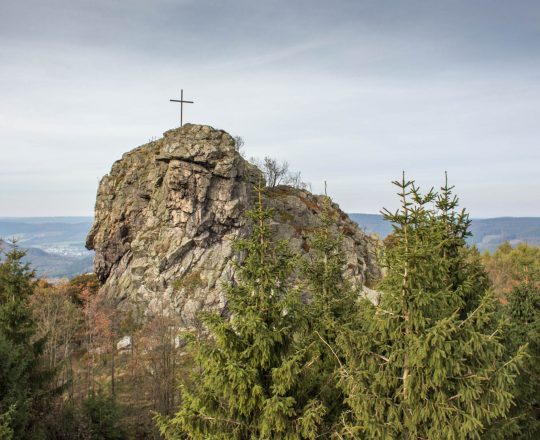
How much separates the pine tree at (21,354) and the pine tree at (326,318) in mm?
12346

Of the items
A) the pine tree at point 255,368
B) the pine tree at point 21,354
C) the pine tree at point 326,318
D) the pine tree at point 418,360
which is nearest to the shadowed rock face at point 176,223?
the pine tree at point 21,354

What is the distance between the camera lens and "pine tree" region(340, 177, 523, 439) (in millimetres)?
8766

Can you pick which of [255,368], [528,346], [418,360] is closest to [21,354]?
[255,368]

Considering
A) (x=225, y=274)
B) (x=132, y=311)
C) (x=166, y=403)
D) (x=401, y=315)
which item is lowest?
(x=166, y=403)

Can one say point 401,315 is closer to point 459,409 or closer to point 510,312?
point 459,409

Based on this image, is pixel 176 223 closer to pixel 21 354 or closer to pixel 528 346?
pixel 21 354

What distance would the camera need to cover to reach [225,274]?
43844mm

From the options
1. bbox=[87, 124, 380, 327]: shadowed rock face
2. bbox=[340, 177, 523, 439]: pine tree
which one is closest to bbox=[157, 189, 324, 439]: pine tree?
bbox=[340, 177, 523, 439]: pine tree

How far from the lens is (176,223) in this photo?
45531mm

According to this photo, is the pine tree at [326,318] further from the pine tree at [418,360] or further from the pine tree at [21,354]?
the pine tree at [21,354]

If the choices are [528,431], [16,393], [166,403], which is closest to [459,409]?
[528,431]

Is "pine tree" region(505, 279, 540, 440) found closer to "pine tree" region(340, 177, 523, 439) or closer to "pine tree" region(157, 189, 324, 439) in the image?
"pine tree" region(340, 177, 523, 439)

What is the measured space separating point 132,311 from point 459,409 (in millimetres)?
40455

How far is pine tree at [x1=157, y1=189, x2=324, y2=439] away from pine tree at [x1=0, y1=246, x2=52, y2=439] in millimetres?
9075
